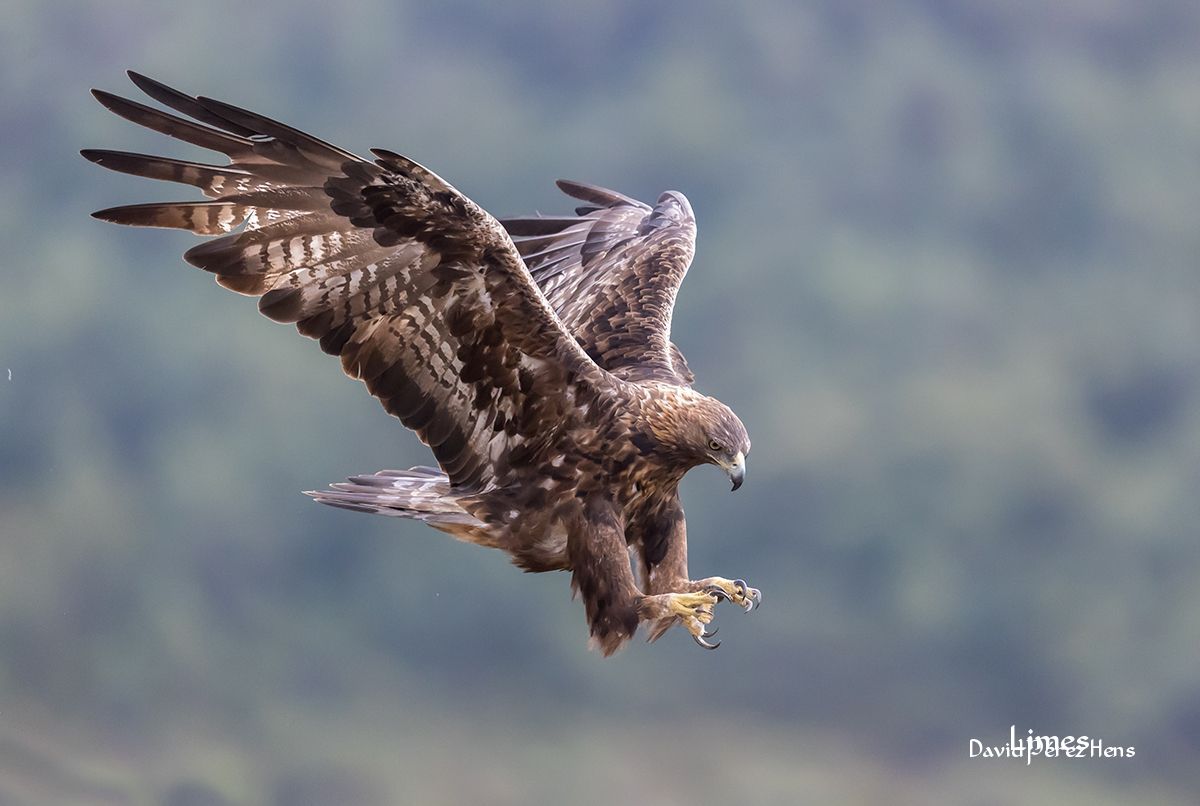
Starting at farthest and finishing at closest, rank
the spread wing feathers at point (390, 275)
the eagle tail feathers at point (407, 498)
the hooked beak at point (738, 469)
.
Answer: the eagle tail feathers at point (407, 498) → the hooked beak at point (738, 469) → the spread wing feathers at point (390, 275)

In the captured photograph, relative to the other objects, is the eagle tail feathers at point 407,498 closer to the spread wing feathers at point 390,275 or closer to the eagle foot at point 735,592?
the spread wing feathers at point 390,275

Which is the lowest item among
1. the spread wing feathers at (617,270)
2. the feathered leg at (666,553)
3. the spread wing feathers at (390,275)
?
the feathered leg at (666,553)

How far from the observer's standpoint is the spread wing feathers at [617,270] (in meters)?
8.13

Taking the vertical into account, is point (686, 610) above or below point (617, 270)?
below

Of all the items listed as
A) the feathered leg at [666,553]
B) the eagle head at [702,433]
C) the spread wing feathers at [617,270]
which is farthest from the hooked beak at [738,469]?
the spread wing feathers at [617,270]

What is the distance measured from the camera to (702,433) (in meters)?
6.78

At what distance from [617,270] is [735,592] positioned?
2.61 metres

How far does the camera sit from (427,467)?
776 centimetres

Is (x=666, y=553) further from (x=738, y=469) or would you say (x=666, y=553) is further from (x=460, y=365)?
(x=460, y=365)

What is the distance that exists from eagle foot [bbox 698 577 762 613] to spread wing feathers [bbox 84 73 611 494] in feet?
3.32

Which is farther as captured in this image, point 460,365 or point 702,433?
point 460,365

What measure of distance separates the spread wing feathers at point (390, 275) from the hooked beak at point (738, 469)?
701 millimetres

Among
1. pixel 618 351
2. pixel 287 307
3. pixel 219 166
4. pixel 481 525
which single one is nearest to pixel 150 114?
pixel 219 166

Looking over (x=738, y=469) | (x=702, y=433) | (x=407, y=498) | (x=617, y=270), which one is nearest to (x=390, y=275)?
(x=407, y=498)
